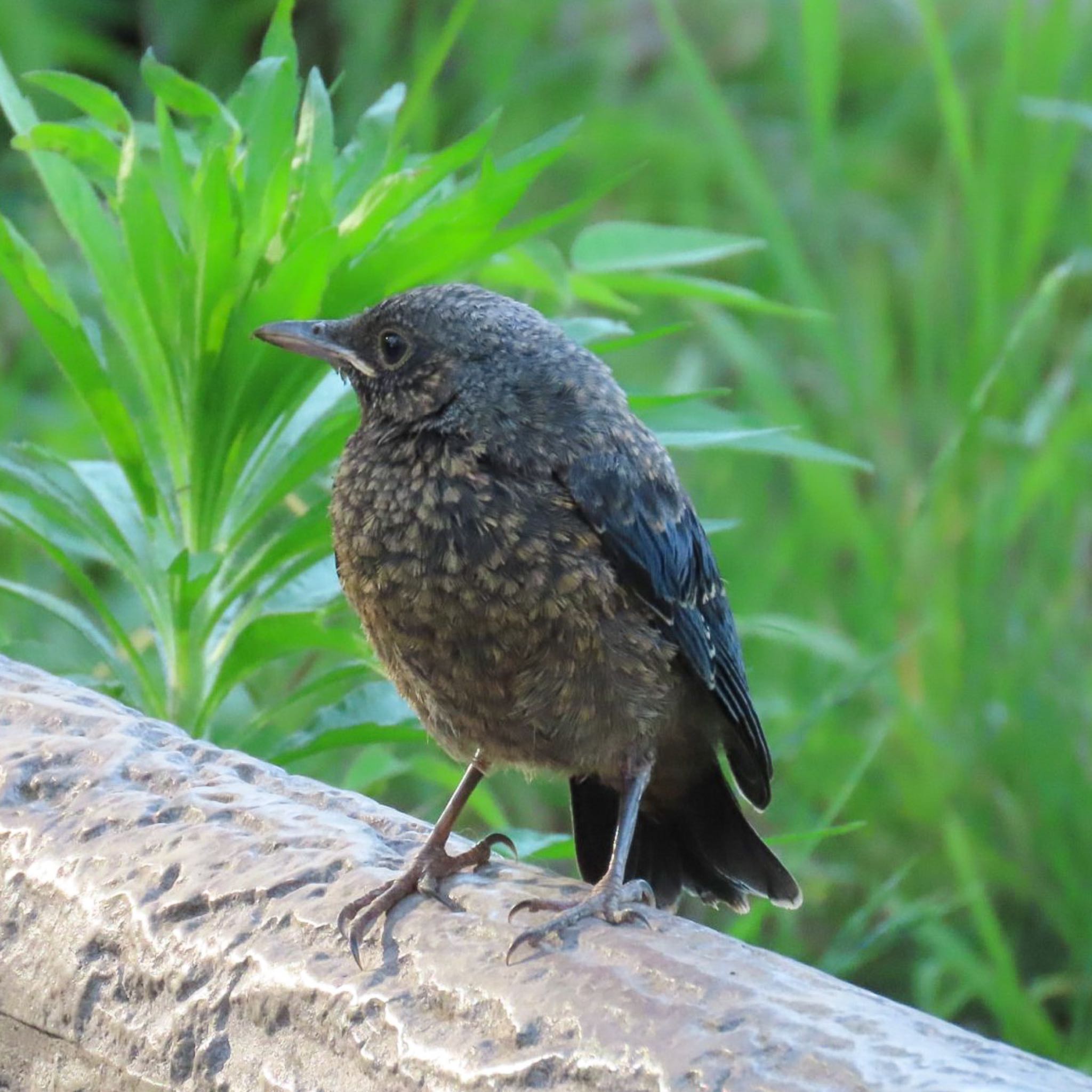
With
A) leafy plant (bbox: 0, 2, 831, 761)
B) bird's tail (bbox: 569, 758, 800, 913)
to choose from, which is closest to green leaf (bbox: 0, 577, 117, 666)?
leafy plant (bbox: 0, 2, 831, 761)

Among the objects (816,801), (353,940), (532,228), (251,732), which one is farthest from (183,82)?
(816,801)

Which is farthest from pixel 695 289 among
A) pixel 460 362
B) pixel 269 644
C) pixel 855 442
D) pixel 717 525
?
pixel 855 442

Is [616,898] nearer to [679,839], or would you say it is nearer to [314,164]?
[679,839]

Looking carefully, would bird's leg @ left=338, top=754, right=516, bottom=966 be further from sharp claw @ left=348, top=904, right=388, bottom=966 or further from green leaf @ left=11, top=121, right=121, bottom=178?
green leaf @ left=11, top=121, right=121, bottom=178

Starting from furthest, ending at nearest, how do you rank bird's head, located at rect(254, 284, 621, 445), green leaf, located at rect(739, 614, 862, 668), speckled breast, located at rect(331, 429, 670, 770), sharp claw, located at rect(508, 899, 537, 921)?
green leaf, located at rect(739, 614, 862, 668) < bird's head, located at rect(254, 284, 621, 445) < speckled breast, located at rect(331, 429, 670, 770) < sharp claw, located at rect(508, 899, 537, 921)

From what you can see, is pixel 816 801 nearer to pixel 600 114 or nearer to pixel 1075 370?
pixel 1075 370

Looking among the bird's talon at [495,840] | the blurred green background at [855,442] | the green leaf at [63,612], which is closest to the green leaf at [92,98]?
the blurred green background at [855,442]
